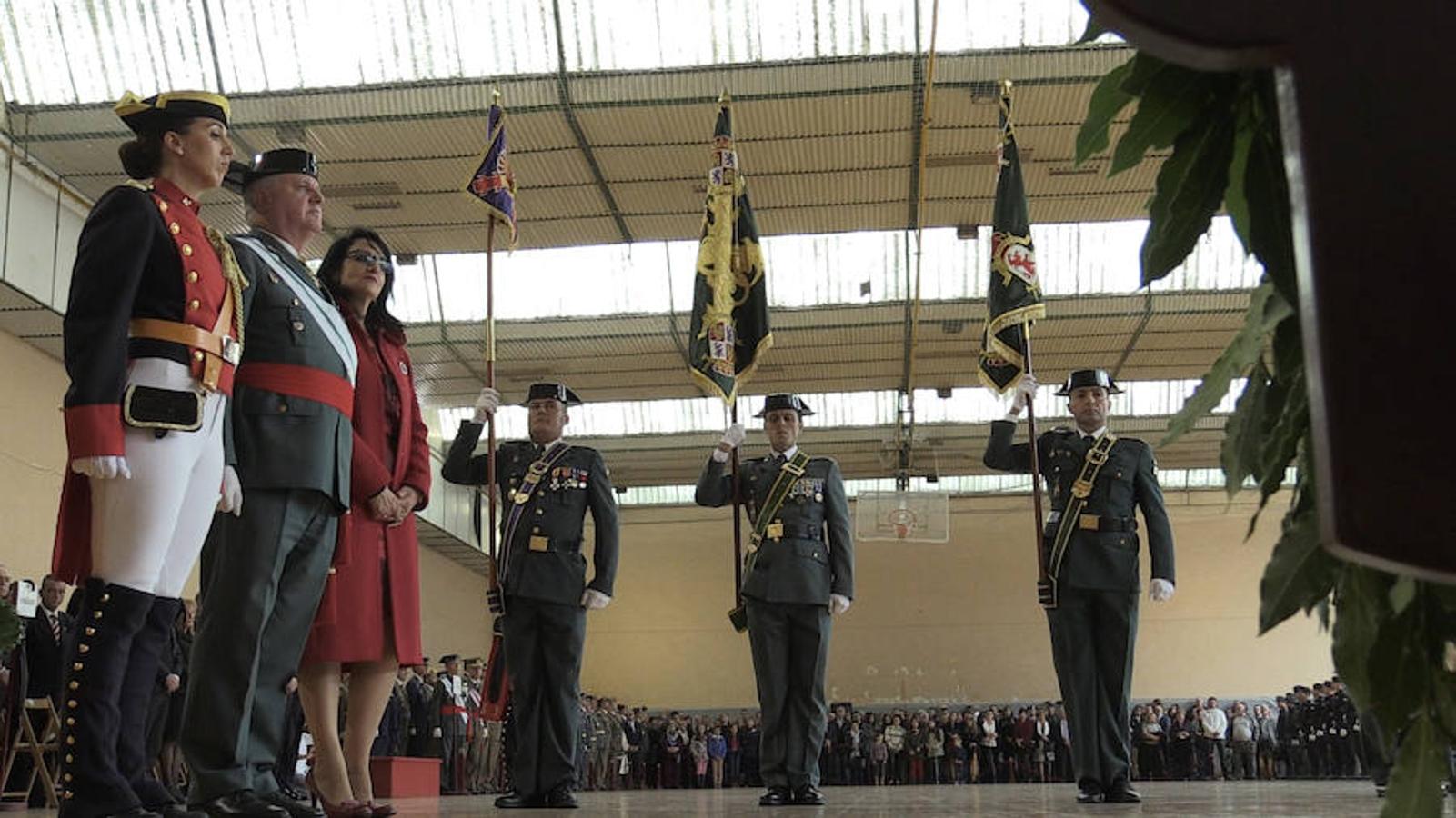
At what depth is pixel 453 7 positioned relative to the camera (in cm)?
1012

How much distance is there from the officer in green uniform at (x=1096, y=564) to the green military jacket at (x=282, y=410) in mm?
3071

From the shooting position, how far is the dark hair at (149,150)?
298 centimetres

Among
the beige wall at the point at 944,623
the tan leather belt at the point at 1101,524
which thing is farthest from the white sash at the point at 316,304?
the beige wall at the point at 944,623

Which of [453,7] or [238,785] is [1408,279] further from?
[453,7]

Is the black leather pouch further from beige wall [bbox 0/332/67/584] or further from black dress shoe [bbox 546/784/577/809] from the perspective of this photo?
beige wall [bbox 0/332/67/584]

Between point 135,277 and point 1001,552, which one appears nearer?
point 135,277

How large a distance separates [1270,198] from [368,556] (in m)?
3.34

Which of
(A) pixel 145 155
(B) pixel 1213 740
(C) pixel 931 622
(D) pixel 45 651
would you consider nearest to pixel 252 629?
(A) pixel 145 155

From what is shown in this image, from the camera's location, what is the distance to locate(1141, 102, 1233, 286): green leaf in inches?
A: 23.1

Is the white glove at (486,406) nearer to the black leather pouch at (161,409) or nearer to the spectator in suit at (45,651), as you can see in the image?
the black leather pouch at (161,409)

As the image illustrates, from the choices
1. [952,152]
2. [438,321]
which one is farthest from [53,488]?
[952,152]

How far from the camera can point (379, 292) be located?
155 inches

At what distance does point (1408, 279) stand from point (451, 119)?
10.9 m

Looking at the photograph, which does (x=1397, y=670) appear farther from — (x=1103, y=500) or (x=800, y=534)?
(x=800, y=534)
